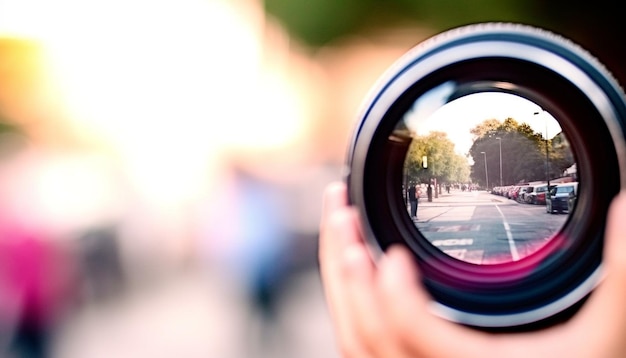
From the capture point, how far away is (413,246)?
A: 42 cm

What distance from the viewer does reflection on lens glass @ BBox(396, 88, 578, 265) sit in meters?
0.43

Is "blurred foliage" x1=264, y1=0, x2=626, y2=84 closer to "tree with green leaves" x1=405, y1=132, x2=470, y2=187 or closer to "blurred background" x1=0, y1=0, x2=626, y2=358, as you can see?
"blurred background" x1=0, y1=0, x2=626, y2=358

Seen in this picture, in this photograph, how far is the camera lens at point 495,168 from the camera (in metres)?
0.39

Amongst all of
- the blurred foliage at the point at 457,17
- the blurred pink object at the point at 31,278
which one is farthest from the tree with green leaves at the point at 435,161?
the blurred pink object at the point at 31,278

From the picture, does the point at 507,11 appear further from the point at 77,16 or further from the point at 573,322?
the point at 77,16

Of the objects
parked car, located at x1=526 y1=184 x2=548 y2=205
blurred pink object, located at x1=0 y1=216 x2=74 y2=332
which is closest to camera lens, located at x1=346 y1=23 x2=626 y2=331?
parked car, located at x1=526 y1=184 x2=548 y2=205

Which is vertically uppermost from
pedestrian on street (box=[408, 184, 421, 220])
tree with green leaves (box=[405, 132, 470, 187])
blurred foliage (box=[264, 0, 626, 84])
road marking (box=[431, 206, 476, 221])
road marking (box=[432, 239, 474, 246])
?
blurred foliage (box=[264, 0, 626, 84])

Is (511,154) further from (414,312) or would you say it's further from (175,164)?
(175,164)

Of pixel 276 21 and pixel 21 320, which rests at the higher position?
pixel 276 21

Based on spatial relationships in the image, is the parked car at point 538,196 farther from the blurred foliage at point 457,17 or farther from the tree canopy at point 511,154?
the blurred foliage at point 457,17

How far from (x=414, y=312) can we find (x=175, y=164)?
0.25 metres

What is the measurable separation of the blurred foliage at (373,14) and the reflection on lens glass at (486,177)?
0.10m

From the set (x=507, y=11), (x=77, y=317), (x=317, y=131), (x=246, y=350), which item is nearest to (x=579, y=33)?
(x=507, y=11)

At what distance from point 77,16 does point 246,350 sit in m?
0.29
